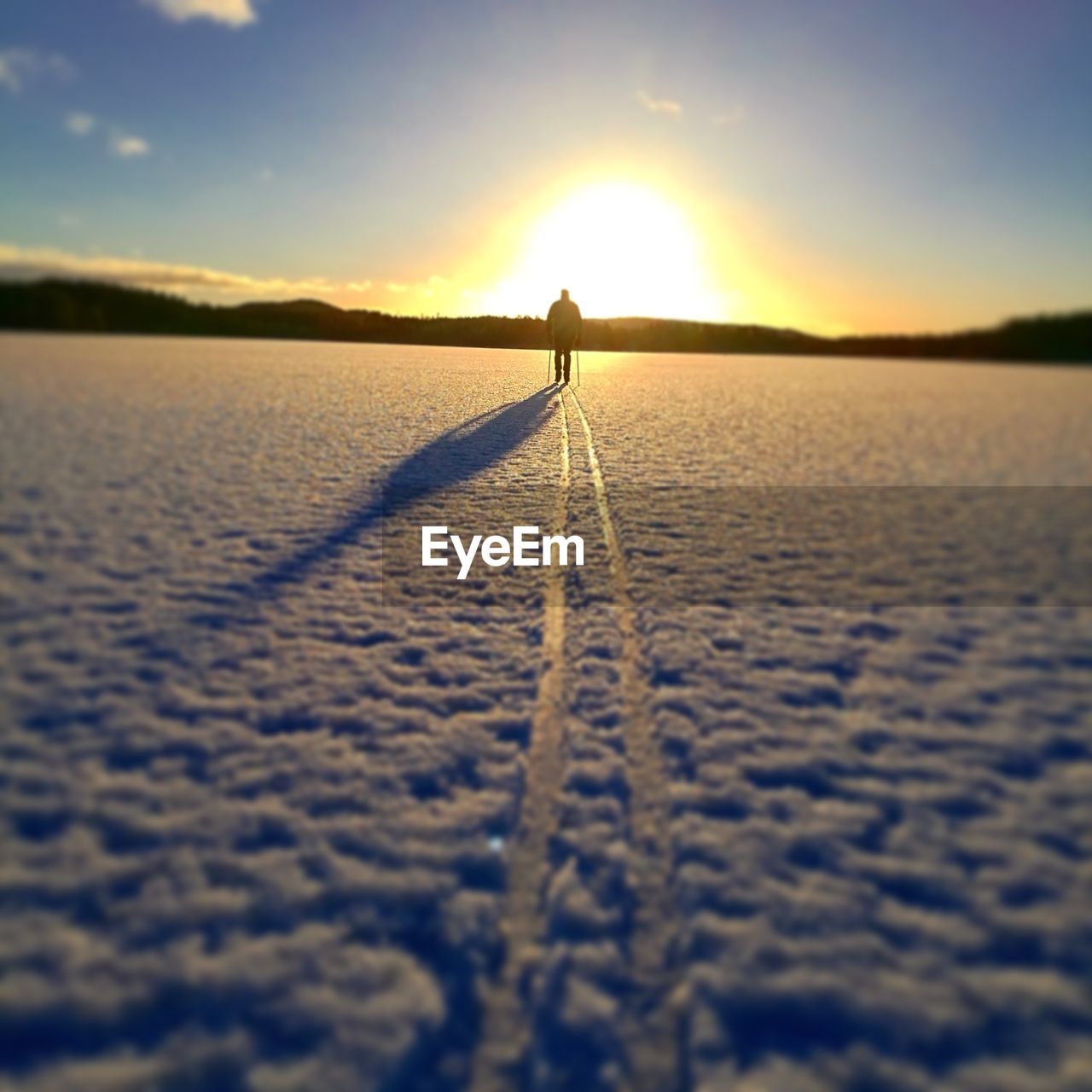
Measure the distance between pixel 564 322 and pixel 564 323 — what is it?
0.16ft

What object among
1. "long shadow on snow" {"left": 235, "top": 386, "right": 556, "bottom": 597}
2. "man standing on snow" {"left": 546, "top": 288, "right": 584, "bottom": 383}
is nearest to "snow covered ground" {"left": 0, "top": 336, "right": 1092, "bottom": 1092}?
"long shadow on snow" {"left": 235, "top": 386, "right": 556, "bottom": 597}

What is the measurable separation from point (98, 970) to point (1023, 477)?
39.9ft

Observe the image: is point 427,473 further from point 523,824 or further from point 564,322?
point 564,322

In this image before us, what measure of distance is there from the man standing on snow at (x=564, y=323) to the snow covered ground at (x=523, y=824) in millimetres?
16583

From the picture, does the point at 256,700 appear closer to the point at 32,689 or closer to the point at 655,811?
the point at 32,689

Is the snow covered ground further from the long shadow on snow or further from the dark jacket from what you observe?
the dark jacket

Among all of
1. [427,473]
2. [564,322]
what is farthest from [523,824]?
[564,322]

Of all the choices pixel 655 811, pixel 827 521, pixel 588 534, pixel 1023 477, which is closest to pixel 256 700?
pixel 655 811

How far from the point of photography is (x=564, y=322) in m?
22.9

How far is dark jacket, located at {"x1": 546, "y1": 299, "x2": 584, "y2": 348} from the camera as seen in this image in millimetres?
22336

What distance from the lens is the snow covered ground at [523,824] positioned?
7.80 feet

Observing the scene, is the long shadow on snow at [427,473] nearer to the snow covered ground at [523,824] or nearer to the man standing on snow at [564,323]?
the snow covered ground at [523,824]

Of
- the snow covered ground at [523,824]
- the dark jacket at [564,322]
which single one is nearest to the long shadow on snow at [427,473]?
the snow covered ground at [523,824]

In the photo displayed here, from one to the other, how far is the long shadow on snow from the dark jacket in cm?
423
